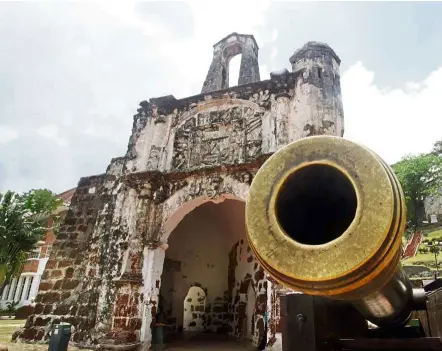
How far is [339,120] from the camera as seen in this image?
7.20m

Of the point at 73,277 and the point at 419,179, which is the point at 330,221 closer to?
the point at 73,277

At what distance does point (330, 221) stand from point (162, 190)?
6.12 meters

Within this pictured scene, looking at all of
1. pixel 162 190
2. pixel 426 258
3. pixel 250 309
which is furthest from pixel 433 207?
pixel 162 190

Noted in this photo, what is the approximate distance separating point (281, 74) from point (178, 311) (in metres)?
7.61

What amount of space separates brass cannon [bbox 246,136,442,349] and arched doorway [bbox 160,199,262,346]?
849 centimetres

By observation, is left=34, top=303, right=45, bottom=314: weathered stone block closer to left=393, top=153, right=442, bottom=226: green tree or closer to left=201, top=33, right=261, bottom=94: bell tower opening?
left=201, top=33, right=261, bottom=94: bell tower opening

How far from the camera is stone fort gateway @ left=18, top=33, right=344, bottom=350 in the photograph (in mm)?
6789

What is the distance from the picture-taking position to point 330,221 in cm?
170

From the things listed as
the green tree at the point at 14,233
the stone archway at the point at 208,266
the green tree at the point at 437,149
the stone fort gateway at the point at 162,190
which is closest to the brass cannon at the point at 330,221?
the stone fort gateway at the point at 162,190

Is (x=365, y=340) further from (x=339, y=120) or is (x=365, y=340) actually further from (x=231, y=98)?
(x=231, y=98)

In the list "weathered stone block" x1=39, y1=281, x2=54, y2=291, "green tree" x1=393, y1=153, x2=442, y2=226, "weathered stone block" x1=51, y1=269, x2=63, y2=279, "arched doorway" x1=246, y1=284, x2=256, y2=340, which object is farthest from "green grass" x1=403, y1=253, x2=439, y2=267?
"weathered stone block" x1=39, y1=281, x2=54, y2=291

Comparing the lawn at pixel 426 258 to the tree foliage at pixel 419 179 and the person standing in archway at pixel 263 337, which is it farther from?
the person standing in archway at pixel 263 337

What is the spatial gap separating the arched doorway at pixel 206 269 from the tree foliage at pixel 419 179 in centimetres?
2866

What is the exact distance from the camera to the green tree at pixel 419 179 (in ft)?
110
